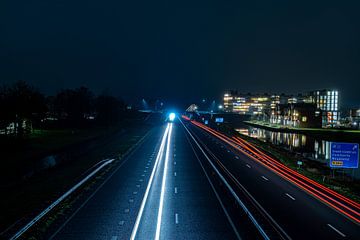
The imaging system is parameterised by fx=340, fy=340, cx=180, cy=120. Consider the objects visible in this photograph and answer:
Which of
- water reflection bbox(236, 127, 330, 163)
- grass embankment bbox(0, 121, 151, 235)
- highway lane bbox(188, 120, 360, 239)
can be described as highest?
highway lane bbox(188, 120, 360, 239)

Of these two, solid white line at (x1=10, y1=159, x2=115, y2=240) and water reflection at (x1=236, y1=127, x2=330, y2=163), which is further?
water reflection at (x1=236, y1=127, x2=330, y2=163)

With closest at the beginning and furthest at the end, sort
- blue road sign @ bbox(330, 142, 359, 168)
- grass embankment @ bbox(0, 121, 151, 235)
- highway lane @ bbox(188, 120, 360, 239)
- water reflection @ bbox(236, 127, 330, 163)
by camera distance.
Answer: highway lane @ bbox(188, 120, 360, 239) < grass embankment @ bbox(0, 121, 151, 235) < blue road sign @ bbox(330, 142, 359, 168) < water reflection @ bbox(236, 127, 330, 163)

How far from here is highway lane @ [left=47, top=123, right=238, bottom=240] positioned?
20.2m

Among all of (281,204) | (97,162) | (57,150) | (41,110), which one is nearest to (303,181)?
(281,204)

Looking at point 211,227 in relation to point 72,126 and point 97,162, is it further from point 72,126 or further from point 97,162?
point 72,126

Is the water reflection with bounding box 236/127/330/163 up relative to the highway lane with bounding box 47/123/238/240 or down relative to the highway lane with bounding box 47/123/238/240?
down

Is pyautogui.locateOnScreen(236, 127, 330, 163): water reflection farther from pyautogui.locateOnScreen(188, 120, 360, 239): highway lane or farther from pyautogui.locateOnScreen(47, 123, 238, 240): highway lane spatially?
pyautogui.locateOnScreen(47, 123, 238, 240): highway lane

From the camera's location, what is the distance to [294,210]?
983 inches

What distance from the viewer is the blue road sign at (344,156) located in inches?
1398

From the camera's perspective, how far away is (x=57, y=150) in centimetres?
5838

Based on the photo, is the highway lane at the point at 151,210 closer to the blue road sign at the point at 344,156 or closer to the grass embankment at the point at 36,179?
the grass embankment at the point at 36,179

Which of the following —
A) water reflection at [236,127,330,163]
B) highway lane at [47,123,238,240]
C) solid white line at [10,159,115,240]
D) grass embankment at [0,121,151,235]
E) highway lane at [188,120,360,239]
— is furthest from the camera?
water reflection at [236,127,330,163]

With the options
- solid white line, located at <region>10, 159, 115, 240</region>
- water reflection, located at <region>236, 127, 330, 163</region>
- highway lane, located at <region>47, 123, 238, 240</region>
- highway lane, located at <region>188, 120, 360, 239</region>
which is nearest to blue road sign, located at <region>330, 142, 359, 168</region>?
highway lane, located at <region>188, 120, 360, 239</region>

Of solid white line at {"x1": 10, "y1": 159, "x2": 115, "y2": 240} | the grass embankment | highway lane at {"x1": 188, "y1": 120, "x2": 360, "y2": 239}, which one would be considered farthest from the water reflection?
solid white line at {"x1": 10, "y1": 159, "x2": 115, "y2": 240}
